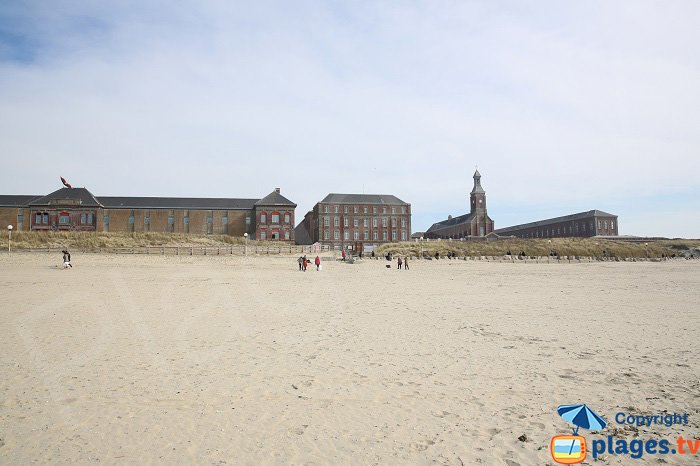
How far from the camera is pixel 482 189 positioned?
134 metres

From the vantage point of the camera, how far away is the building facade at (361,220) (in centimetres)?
9644

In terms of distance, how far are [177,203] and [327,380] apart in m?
85.2

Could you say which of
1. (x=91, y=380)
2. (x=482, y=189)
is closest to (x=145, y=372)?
(x=91, y=380)

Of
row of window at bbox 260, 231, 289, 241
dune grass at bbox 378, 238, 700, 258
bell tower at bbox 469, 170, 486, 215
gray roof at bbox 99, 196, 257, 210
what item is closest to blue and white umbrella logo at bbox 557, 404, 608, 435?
dune grass at bbox 378, 238, 700, 258

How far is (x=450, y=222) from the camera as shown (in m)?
151

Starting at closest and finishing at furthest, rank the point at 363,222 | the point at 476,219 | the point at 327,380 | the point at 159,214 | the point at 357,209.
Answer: the point at 327,380
the point at 159,214
the point at 357,209
the point at 363,222
the point at 476,219

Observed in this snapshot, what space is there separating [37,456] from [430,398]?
5.11 metres

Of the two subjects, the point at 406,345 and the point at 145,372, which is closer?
the point at 145,372

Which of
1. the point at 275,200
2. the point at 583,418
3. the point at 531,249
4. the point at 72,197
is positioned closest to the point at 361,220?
the point at 275,200

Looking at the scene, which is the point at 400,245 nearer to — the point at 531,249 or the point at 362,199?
the point at 531,249

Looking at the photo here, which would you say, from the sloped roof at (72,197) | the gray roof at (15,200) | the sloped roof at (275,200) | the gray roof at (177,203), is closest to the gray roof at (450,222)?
the sloped roof at (275,200)

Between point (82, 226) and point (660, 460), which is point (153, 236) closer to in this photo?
point (82, 226)

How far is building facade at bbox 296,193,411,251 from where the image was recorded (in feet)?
316

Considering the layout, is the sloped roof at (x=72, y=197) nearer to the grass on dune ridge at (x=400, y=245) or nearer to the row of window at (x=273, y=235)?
the grass on dune ridge at (x=400, y=245)
